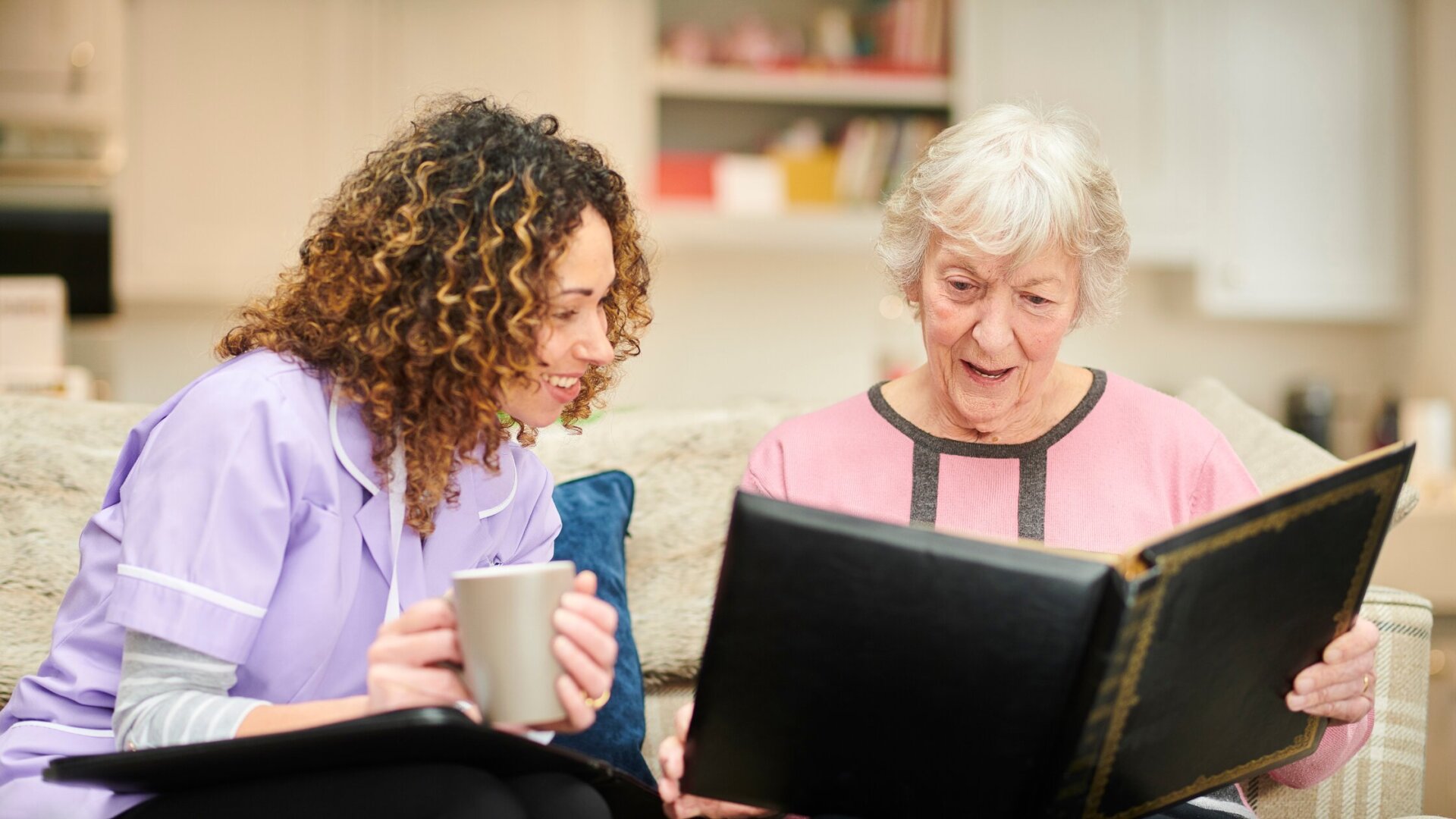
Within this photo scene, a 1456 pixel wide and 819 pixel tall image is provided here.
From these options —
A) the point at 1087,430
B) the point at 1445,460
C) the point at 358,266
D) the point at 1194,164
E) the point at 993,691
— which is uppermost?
the point at 1194,164

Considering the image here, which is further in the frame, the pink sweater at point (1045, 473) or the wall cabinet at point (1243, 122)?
the wall cabinet at point (1243, 122)

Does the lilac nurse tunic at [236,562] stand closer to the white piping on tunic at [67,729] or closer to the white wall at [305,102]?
the white piping on tunic at [67,729]

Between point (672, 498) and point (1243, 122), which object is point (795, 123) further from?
point (672, 498)

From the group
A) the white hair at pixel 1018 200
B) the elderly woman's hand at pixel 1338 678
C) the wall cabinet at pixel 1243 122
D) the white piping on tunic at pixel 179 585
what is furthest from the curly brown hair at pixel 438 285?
the wall cabinet at pixel 1243 122

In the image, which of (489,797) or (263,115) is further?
(263,115)

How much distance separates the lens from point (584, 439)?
1.71 metres

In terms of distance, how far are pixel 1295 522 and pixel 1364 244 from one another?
10.1 ft

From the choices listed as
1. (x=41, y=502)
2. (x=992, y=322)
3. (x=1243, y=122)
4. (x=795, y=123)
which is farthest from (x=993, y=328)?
(x=1243, y=122)

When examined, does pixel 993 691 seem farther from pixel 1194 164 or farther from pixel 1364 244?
pixel 1364 244

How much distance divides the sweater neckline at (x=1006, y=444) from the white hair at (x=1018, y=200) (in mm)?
88

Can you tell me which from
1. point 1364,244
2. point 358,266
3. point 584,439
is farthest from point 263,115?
point 1364,244

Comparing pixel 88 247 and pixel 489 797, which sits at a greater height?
pixel 88 247

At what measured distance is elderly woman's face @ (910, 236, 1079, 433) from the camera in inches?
51.3

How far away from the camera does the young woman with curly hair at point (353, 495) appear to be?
88 cm
